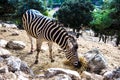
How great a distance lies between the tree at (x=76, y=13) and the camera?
41.7 m

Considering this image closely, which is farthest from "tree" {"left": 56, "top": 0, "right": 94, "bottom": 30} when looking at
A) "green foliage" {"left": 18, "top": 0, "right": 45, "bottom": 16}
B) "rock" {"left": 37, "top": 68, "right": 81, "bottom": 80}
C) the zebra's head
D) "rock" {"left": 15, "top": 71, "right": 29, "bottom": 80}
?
"rock" {"left": 15, "top": 71, "right": 29, "bottom": 80}

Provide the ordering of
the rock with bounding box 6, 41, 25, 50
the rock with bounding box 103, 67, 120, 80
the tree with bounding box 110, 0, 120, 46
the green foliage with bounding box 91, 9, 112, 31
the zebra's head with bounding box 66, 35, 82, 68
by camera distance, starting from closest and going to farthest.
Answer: the rock with bounding box 103, 67, 120, 80, the zebra's head with bounding box 66, 35, 82, 68, the rock with bounding box 6, 41, 25, 50, the tree with bounding box 110, 0, 120, 46, the green foliage with bounding box 91, 9, 112, 31

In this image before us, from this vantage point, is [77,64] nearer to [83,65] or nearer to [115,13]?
[83,65]

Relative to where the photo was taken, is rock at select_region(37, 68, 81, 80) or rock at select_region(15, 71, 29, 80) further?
rock at select_region(37, 68, 81, 80)

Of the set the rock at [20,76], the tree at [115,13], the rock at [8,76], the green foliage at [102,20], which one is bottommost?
the green foliage at [102,20]

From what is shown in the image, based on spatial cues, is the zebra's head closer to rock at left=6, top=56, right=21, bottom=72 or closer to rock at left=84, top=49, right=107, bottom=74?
rock at left=84, top=49, right=107, bottom=74

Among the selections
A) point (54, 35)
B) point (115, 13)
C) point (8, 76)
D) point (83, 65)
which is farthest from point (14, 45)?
point (115, 13)

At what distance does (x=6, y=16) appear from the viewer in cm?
3562

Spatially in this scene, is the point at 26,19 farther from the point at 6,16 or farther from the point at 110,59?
the point at 6,16

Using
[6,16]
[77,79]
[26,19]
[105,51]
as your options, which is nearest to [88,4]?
[6,16]

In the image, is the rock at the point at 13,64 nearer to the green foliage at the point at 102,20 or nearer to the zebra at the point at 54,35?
the zebra at the point at 54,35

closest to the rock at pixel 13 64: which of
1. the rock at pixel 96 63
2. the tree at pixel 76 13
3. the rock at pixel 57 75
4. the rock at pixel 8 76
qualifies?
the rock at pixel 8 76

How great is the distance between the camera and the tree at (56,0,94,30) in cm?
4172

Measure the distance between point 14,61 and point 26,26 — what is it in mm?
4482
